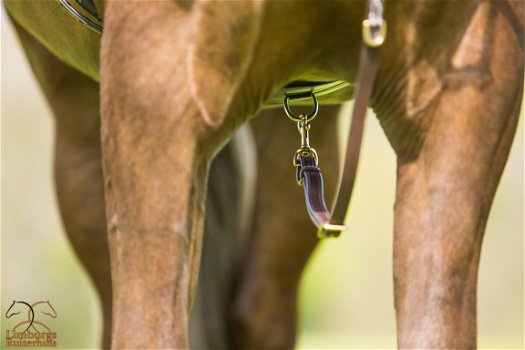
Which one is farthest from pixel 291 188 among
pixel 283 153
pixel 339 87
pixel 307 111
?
pixel 339 87

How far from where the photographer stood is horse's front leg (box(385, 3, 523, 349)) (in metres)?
1.02

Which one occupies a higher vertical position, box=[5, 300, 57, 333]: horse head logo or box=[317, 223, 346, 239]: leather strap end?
box=[317, 223, 346, 239]: leather strap end

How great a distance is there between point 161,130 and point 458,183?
280 millimetres

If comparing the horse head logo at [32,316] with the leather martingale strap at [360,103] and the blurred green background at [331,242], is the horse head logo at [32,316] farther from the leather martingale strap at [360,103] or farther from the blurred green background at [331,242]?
the blurred green background at [331,242]

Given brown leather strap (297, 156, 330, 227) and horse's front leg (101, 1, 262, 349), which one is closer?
horse's front leg (101, 1, 262, 349)

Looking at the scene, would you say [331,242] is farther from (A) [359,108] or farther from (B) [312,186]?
(A) [359,108]

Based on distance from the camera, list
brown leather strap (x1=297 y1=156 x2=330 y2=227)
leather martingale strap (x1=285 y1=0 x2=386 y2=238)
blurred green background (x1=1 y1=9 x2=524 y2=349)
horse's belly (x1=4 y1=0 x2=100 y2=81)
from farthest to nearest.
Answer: blurred green background (x1=1 y1=9 x2=524 y2=349)
horse's belly (x1=4 y1=0 x2=100 y2=81)
brown leather strap (x1=297 y1=156 x2=330 y2=227)
leather martingale strap (x1=285 y1=0 x2=386 y2=238)

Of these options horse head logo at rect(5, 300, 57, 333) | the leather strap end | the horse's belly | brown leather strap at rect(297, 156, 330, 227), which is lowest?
horse head logo at rect(5, 300, 57, 333)

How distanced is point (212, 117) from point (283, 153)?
986 mm

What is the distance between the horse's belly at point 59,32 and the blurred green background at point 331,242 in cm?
141

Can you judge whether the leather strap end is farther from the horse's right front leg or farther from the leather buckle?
the horse's right front leg

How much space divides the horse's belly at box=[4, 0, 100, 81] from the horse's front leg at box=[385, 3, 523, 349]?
0.50 metres

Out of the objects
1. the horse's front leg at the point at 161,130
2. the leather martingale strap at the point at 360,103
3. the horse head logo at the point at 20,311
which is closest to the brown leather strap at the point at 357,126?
the leather martingale strap at the point at 360,103

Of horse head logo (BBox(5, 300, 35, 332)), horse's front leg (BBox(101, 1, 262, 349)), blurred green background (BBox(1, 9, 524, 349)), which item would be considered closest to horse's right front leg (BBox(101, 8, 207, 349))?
horse's front leg (BBox(101, 1, 262, 349))
